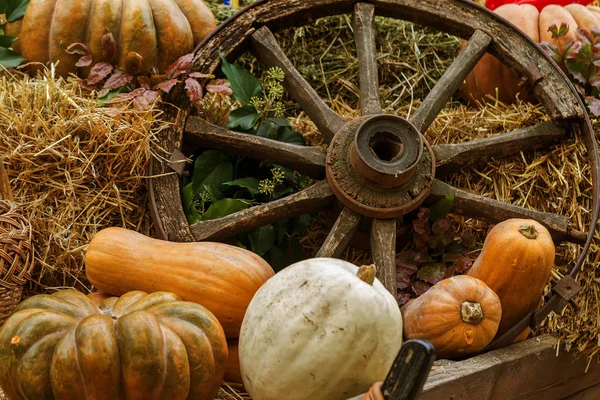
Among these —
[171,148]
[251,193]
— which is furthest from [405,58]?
[171,148]

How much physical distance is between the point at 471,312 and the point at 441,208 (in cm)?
54

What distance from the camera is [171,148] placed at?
2.13 m

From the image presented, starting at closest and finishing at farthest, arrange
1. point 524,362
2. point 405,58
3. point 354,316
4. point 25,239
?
point 354,316
point 25,239
point 524,362
point 405,58

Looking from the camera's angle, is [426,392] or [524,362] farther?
[524,362]

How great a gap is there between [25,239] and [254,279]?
23.6 inches

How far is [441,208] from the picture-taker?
83.2 inches

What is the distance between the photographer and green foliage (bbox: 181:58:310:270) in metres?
2.16

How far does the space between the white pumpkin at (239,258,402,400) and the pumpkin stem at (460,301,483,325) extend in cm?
25

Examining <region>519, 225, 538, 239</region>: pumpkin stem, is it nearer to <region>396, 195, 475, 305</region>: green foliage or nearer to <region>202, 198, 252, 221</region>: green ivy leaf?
<region>396, 195, 475, 305</region>: green foliage

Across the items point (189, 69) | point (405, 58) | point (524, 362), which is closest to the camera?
point (524, 362)

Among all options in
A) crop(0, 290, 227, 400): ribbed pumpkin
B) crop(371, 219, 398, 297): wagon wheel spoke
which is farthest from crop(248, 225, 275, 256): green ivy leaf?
crop(0, 290, 227, 400): ribbed pumpkin

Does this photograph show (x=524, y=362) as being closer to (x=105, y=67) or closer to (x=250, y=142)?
(x=250, y=142)

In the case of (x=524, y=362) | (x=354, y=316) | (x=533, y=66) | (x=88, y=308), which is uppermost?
(x=533, y=66)

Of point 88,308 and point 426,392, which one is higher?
point 88,308
